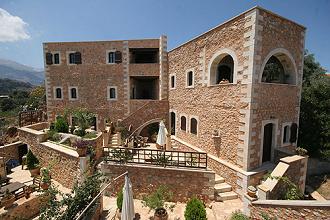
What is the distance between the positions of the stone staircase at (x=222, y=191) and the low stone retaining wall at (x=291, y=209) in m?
1.60

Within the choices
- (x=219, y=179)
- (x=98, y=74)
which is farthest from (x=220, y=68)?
(x=98, y=74)

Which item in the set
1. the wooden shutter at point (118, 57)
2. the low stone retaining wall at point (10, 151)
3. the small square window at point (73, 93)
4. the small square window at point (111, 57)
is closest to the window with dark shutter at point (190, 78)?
the wooden shutter at point (118, 57)

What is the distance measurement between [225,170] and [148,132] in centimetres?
855

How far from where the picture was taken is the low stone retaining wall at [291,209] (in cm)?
539

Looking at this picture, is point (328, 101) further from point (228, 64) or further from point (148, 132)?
point (148, 132)

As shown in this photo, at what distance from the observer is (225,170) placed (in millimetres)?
9188

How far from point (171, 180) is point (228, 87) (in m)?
5.66

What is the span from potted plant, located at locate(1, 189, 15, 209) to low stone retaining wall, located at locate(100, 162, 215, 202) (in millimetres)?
4190

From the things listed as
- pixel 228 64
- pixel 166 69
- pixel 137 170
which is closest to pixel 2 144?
pixel 137 170

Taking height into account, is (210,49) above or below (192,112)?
above

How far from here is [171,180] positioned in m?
8.82

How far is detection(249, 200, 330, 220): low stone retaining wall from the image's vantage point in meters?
5.39

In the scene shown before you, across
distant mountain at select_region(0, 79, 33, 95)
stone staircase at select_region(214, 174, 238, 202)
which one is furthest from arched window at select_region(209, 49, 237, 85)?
distant mountain at select_region(0, 79, 33, 95)

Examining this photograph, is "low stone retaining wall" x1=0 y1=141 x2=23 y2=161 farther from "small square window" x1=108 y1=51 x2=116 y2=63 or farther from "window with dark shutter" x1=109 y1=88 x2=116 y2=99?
"small square window" x1=108 y1=51 x2=116 y2=63
